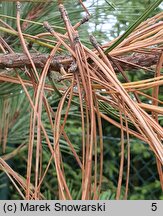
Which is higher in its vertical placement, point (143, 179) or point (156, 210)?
point (156, 210)

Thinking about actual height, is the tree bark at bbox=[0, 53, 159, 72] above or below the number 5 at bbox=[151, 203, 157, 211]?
above

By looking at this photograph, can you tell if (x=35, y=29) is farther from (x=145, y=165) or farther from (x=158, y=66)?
(x=145, y=165)

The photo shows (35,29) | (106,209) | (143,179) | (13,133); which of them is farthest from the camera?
(143,179)

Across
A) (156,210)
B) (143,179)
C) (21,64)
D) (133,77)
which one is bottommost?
(143,179)

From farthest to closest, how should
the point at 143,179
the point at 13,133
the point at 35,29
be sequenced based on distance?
the point at 143,179 < the point at 13,133 < the point at 35,29

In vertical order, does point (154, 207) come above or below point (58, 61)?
below

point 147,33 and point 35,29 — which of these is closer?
point 147,33

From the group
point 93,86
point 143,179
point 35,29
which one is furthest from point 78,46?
point 143,179

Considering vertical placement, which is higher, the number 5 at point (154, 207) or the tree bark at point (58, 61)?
the tree bark at point (58, 61)
